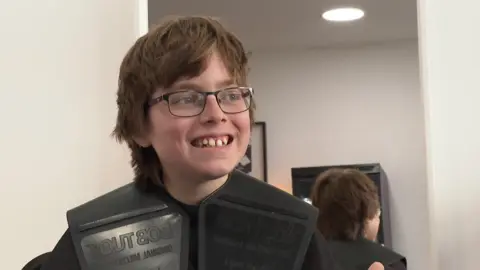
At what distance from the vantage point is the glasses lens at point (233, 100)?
0.87 metres

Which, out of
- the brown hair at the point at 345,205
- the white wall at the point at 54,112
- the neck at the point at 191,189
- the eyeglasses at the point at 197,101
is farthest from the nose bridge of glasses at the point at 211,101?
the brown hair at the point at 345,205

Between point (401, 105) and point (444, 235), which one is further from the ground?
point (401, 105)

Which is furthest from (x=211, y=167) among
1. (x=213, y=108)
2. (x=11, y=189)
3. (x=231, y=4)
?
(x=231, y=4)

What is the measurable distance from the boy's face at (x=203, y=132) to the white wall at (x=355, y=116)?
2.11 meters

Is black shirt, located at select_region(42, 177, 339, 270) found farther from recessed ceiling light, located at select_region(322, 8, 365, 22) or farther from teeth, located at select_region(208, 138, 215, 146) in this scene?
recessed ceiling light, located at select_region(322, 8, 365, 22)

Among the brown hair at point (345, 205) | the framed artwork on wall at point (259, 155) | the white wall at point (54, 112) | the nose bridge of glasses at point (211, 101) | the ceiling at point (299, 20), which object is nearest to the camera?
the nose bridge of glasses at point (211, 101)

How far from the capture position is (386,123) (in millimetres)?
2957

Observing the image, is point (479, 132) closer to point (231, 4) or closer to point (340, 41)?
point (231, 4)

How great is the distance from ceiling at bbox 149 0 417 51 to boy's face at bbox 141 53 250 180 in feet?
5.06

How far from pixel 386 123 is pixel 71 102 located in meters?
1.81

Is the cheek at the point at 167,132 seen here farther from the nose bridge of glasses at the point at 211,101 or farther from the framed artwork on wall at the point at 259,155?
the framed artwork on wall at the point at 259,155

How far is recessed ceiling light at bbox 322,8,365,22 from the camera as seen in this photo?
8.30 feet

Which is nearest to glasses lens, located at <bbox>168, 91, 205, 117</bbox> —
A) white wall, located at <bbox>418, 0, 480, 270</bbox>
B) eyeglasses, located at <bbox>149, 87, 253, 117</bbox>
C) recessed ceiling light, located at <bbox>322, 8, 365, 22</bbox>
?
eyeglasses, located at <bbox>149, 87, 253, 117</bbox>

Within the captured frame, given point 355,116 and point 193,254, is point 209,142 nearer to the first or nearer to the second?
point 193,254
